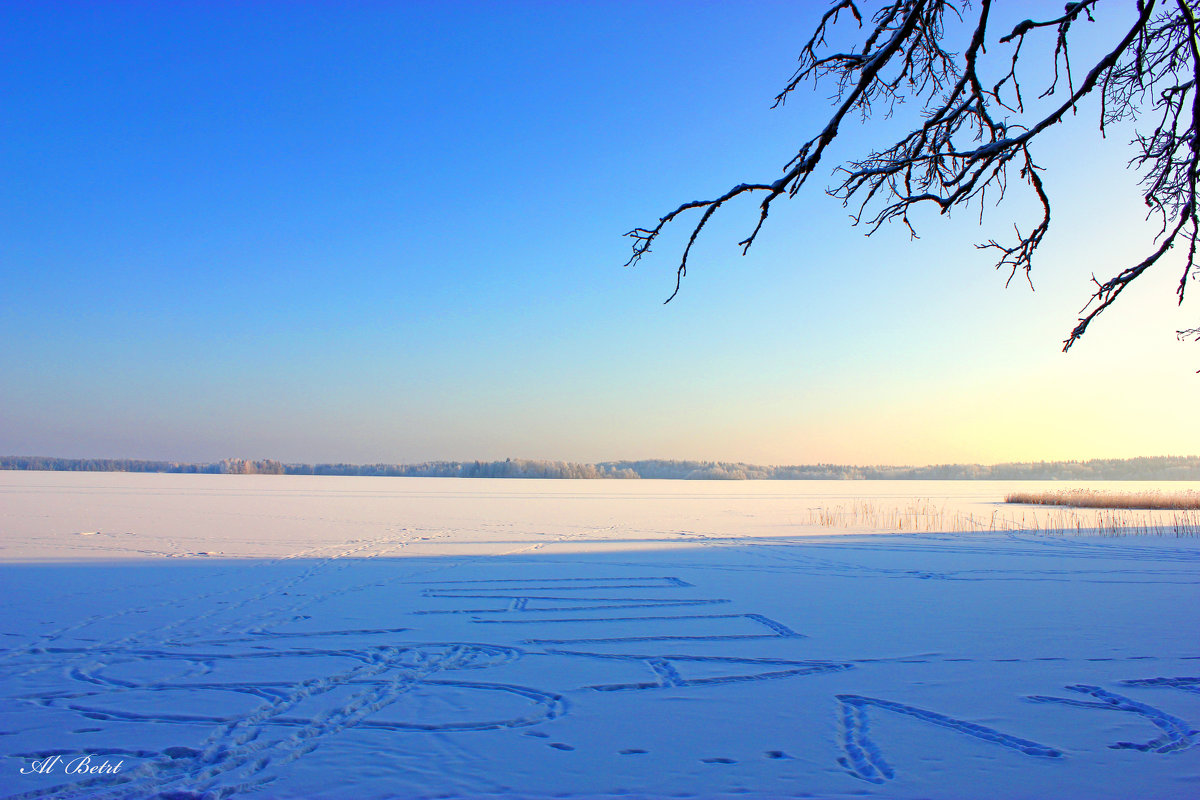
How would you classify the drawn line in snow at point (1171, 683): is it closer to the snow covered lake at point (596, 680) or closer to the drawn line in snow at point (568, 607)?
the snow covered lake at point (596, 680)

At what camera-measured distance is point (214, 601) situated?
21.1ft

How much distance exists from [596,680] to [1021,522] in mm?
17506

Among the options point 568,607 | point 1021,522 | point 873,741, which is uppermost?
point 873,741

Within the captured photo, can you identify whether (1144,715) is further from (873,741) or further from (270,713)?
(270,713)

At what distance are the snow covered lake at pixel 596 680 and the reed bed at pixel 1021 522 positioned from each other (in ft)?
20.9

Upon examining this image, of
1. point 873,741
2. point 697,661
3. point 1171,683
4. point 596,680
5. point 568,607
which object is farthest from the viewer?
point 568,607

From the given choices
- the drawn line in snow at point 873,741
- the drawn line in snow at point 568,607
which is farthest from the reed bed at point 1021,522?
the drawn line in snow at point 873,741

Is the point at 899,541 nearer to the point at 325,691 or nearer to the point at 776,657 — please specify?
the point at 776,657

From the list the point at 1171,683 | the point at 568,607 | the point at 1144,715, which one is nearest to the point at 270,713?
the point at 568,607

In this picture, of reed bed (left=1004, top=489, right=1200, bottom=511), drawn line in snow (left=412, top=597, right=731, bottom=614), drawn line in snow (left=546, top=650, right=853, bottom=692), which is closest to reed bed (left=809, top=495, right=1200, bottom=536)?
reed bed (left=1004, top=489, right=1200, bottom=511)

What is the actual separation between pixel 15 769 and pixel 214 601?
387cm

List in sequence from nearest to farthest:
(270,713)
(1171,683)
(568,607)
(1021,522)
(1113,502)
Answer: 1. (270,713)
2. (1171,683)
3. (568,607)
4. (1021,522)
5. (1113,502)

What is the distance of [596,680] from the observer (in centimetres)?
402


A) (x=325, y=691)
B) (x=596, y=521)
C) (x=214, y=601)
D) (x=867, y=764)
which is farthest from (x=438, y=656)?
(x=596, y=521)
